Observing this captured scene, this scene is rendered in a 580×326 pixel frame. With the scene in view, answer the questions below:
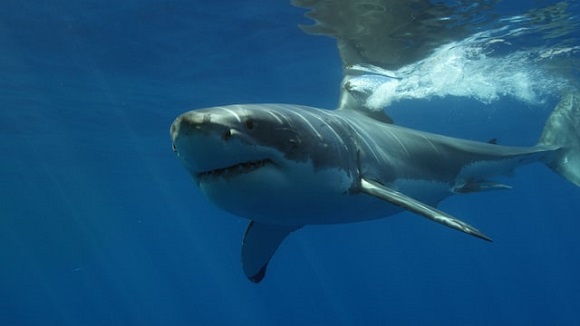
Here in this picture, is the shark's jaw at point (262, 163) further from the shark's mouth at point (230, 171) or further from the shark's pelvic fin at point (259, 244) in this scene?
the shark's pelvic fin at point (259, 244)

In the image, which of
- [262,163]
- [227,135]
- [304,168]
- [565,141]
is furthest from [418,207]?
[565,141]

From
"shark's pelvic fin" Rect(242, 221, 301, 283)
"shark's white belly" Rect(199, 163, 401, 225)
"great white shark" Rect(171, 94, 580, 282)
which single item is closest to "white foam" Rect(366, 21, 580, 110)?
"great white shark" Rect(171, 94, 580, 282)

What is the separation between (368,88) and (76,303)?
526 ft

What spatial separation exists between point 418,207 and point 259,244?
301 centimetres

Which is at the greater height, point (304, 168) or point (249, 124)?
point (249, 124)

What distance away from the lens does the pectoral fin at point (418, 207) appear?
381cm

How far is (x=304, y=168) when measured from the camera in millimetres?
4023

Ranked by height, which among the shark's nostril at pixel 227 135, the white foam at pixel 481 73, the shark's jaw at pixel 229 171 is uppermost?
the shark's nostril at pixel 227 135

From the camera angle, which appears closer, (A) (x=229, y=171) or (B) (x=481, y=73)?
(A) (x=229, y=171)

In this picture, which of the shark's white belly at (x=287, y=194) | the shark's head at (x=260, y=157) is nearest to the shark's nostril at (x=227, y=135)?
the shark's head at (x=260, y=157)

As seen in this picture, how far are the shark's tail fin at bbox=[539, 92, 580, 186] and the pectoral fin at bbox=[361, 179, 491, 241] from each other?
6660 millimetres

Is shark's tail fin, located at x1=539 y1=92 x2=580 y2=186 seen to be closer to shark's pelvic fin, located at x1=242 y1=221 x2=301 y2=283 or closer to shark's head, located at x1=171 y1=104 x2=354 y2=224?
shark's pelvic fin, located at x1=242 y1=221 x2=301 y2=283

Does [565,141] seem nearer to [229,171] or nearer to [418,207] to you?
[418,207]

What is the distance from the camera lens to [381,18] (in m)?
12.4
